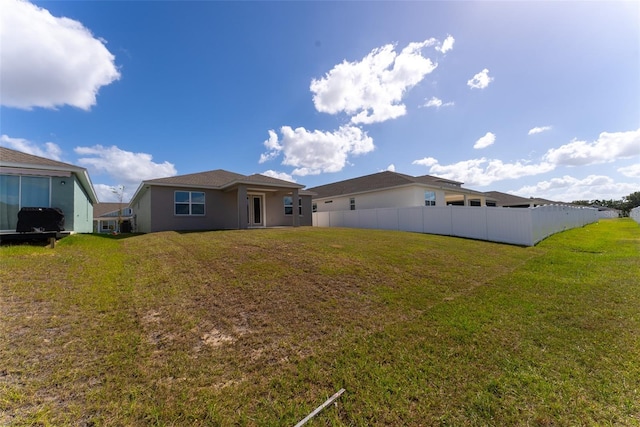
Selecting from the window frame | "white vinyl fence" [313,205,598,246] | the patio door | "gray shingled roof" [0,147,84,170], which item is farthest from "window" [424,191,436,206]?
"gray shingled roof" [0,147,84,170]

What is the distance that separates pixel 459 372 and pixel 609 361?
206 centimetres

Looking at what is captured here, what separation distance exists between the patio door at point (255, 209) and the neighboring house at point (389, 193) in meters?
9.67

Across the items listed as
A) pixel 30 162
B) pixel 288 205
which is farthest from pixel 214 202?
pixel 30 162

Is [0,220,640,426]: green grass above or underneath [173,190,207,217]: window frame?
underneath

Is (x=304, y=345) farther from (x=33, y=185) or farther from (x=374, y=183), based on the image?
(x=374, y=183)

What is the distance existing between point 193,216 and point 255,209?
415 cm

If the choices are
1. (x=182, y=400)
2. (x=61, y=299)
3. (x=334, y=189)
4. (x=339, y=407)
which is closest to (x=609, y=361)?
(x=339, y=407)

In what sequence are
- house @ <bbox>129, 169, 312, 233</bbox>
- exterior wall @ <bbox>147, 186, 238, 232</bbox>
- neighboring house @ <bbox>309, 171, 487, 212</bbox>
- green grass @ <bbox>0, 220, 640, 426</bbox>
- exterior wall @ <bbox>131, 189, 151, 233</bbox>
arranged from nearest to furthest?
1. green grass @ <bbox>0, 220, 640, 426</bbox>
2. exterior wall @ <bbox>147, 186, 238, 232</bbox>
3. house @ <bbox>129, 169, 312, 233</bbox>
4. exterior wall @ <bbox>131, 189, 151, 233</bbox>
5. neighboring house @ <bbox>309, 171, 487, 212</bbox>

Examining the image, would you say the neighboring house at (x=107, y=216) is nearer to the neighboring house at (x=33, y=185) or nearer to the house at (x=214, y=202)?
the house at (x=214, y=202)

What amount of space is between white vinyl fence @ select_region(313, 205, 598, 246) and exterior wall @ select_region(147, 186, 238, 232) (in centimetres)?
995

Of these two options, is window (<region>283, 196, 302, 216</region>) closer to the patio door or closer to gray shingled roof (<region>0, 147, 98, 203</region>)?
the patio door

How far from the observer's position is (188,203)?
1645 centimetres

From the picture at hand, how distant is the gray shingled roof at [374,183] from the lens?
22.3 m

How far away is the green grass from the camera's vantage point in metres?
2.54
